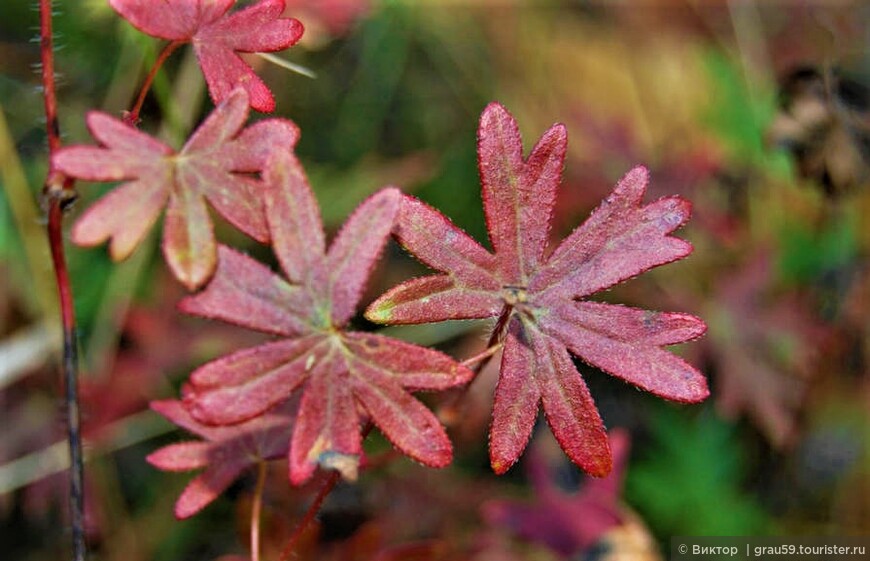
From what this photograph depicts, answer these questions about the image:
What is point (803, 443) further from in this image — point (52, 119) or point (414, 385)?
point (52, 119)

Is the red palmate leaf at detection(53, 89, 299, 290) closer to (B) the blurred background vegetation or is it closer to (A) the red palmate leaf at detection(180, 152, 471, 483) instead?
(A) the red palmate leaf at detection(180, 152, 471, 483)

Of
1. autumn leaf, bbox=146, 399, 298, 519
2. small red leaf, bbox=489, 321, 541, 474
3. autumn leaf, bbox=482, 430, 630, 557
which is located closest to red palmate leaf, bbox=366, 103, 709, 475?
small red leaf, bbox=489, 321, 541, 474

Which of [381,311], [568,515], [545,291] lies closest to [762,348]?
[568,515]

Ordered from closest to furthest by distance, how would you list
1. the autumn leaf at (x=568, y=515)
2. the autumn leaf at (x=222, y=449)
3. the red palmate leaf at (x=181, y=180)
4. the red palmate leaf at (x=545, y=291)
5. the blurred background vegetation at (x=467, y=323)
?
1. the red palmate leaf at (x=181, y=180)
2. the red palmate leaf at (x=545, y=291)
3. the autumn leaf at (x=222, y=449)
4. the autumn leaf at (x=568, y=515)
5. the blurred background vegetation at (x=467, y=323)

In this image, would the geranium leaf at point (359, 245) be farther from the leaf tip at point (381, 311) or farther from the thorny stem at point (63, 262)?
the thorny stem at point (63, 262)

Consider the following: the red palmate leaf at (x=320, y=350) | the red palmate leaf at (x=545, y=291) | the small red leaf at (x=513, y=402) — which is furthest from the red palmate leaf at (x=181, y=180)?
the small red leaf at (x=513, y=402)
